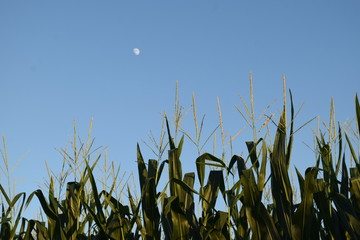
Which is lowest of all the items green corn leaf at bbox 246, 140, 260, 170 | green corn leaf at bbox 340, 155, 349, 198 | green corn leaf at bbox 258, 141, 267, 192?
green corn leaf at bbox 340, 155, 349, 198

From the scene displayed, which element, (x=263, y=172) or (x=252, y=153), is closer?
(x=263, y=172)

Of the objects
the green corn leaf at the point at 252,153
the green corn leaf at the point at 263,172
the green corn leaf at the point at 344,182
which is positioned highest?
the green corn leaf at the point at 252,153

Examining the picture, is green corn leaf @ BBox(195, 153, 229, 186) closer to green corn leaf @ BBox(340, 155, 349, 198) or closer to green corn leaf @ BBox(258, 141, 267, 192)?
green corn leaf @ BBox(258, 141, 267, 192)

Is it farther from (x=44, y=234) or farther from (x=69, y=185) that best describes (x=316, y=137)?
(x=44, y=234)

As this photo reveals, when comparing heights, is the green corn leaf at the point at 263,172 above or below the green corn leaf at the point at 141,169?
below

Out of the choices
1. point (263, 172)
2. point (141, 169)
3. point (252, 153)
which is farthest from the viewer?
point (141, 169)

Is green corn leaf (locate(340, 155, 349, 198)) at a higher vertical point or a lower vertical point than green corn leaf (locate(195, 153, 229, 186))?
lower

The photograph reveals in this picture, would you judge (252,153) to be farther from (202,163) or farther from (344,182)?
(344,182)

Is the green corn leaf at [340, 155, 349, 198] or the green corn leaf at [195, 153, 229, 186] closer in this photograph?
the green corn leaf at [340, 155, 349, 198]

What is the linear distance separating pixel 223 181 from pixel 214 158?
0.19 m

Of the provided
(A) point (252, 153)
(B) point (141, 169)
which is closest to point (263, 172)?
(A) point (252, 153)

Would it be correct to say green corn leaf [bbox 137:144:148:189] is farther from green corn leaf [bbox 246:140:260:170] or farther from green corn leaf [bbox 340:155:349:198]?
green corn leaf [bbox 340:155:349:198]

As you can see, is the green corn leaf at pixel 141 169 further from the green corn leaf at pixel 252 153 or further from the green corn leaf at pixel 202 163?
the green corn leaf at pixel 252 153

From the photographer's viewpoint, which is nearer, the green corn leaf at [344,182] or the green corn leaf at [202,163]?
the green corn leaf at [344,182]
